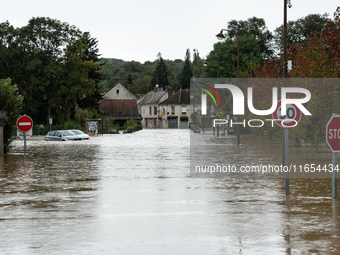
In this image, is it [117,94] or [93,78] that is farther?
[117,94]

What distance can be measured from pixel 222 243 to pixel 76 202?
520 cm

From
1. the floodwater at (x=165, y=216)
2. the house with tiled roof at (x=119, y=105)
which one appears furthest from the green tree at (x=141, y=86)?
the floodwater at (x=165, y=216)

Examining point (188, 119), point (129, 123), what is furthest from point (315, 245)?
point (188, 119)

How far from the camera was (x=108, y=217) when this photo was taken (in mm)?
9922

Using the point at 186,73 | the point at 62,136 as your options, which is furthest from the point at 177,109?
the point at 62,136

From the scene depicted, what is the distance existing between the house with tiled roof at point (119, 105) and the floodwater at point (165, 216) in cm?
10231

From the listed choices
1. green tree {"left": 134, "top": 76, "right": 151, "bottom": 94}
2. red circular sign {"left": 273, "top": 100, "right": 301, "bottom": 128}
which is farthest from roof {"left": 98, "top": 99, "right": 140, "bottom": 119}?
red circular sign {"left": 273, "top": 100, "right": 301, "bottom": 128}

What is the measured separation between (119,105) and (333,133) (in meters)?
112

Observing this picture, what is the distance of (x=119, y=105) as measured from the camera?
121m

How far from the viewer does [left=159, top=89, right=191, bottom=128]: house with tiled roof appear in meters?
127

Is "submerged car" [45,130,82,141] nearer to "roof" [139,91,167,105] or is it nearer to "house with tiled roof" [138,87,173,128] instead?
"house with tiled roof" [138,87,173,128]

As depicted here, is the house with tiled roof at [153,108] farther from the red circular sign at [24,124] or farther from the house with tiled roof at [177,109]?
the red circular sign at [24,124]

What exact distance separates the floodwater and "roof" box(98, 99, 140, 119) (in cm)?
10243

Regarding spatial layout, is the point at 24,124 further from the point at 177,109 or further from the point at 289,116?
the point at 177,109
